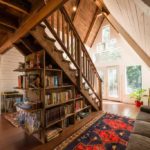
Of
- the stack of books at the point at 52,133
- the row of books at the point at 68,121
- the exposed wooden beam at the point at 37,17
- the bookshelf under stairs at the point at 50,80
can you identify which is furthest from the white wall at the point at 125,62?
the exposed wooden beam at the point at 37,17

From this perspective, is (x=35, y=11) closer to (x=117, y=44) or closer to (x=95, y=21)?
(x=117, y=44)

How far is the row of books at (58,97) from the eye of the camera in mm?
2753

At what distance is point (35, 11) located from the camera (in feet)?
6.47

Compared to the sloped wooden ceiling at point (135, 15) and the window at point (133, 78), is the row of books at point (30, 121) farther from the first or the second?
the window at point (133, 78)

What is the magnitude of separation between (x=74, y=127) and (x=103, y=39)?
240 inches

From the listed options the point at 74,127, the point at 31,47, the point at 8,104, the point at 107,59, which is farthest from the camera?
the point at 107,59

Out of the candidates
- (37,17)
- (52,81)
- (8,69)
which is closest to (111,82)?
(52,81)

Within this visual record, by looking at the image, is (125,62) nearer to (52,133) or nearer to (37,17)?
(52,133)

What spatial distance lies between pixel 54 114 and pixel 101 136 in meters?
1.13

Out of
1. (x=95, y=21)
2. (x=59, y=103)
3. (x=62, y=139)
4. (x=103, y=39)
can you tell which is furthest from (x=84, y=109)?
(x=95, y=21)

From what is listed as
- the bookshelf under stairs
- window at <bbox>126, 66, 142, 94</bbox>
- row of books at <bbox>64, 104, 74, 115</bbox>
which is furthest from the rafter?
row of books at <bbox>64, 104, 74, 115</bbox>

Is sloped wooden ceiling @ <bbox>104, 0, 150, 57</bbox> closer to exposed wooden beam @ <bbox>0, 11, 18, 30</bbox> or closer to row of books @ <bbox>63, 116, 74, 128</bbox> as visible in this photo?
exposed wooden beam @ <bbox>0, 11, 18, 30</bbox>

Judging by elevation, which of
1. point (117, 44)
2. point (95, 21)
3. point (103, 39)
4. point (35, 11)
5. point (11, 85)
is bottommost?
point (11, 85)

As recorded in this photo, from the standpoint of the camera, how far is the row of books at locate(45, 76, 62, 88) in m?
2.72
